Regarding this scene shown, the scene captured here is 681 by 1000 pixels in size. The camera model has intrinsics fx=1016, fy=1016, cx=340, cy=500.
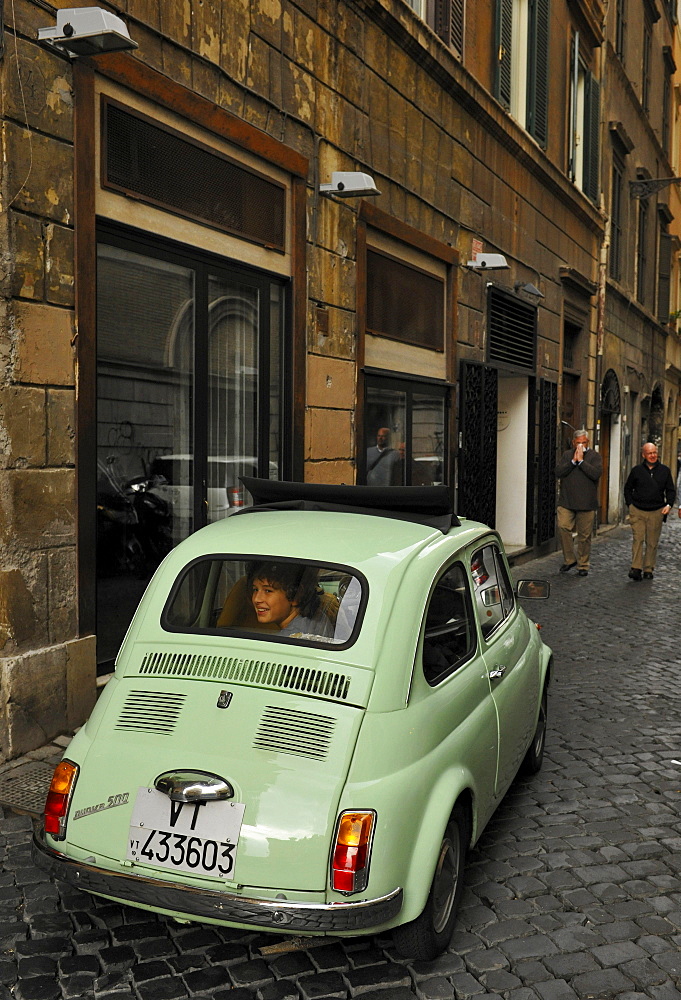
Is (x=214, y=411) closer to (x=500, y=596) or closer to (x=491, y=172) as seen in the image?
(x=500, y=596)

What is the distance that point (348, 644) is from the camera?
3.42 metres

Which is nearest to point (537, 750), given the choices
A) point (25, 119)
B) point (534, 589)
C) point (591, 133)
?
point (534, 589)

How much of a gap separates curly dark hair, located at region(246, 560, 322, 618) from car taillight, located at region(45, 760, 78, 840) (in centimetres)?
96

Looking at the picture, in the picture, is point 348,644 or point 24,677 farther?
point 24,677

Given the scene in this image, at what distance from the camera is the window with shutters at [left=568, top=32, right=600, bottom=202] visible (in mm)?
17516

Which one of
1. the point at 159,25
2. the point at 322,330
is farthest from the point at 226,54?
the point at 322,330

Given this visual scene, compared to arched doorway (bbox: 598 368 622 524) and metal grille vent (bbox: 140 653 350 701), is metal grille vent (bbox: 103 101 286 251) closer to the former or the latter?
metal grille vent (bbox: 140 653 350 701)

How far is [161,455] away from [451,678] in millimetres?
4030

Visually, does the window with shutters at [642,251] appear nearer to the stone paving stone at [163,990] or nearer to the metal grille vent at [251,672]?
the metal grille vent at [251,672]

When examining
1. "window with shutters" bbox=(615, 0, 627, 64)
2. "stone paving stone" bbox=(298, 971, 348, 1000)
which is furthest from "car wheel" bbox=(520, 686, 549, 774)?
"window with shutters" bbox=(615, 0, 627, 64)

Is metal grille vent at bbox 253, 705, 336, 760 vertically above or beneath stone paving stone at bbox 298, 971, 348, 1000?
above

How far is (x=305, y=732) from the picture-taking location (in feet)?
10.4

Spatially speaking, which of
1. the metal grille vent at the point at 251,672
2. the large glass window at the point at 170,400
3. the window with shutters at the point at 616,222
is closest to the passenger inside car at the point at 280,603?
the metal grille vent at the point at 251,672

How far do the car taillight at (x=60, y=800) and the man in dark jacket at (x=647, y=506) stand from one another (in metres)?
10.8
